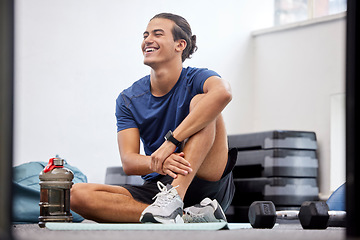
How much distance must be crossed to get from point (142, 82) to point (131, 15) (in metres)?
2.06

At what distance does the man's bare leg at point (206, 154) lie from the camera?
1984 mm

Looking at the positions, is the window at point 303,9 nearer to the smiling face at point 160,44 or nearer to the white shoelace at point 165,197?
the smiling face at point 160,44

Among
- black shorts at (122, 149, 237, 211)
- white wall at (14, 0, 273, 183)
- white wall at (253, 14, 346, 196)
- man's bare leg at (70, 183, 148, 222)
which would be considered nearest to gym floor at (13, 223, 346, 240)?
man's bare leg at (70, 183, 148, 222)

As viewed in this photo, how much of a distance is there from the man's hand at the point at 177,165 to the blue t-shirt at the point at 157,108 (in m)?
0.26

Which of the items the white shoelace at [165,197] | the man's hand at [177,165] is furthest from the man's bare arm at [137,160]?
the white shoelace at [165,197]

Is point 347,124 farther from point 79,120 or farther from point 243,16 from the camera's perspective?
point 243,16

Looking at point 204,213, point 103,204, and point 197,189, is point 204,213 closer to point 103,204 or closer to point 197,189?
point 197,189

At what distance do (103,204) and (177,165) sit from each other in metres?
0.34

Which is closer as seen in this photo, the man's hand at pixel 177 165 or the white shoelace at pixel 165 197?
the white shoelace at pixel 165 197

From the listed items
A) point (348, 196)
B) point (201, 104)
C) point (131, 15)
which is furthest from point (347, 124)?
point (131, 15)

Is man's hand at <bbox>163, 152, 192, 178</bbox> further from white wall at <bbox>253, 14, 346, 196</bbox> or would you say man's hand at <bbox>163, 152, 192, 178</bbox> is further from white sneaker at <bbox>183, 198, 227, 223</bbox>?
white wall at <bbox>253, 14, 346, 196</bbox>

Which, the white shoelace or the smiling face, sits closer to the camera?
the white shoelace

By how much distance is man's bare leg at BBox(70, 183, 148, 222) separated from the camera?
2.07 metres

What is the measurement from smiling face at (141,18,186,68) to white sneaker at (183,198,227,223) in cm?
64
